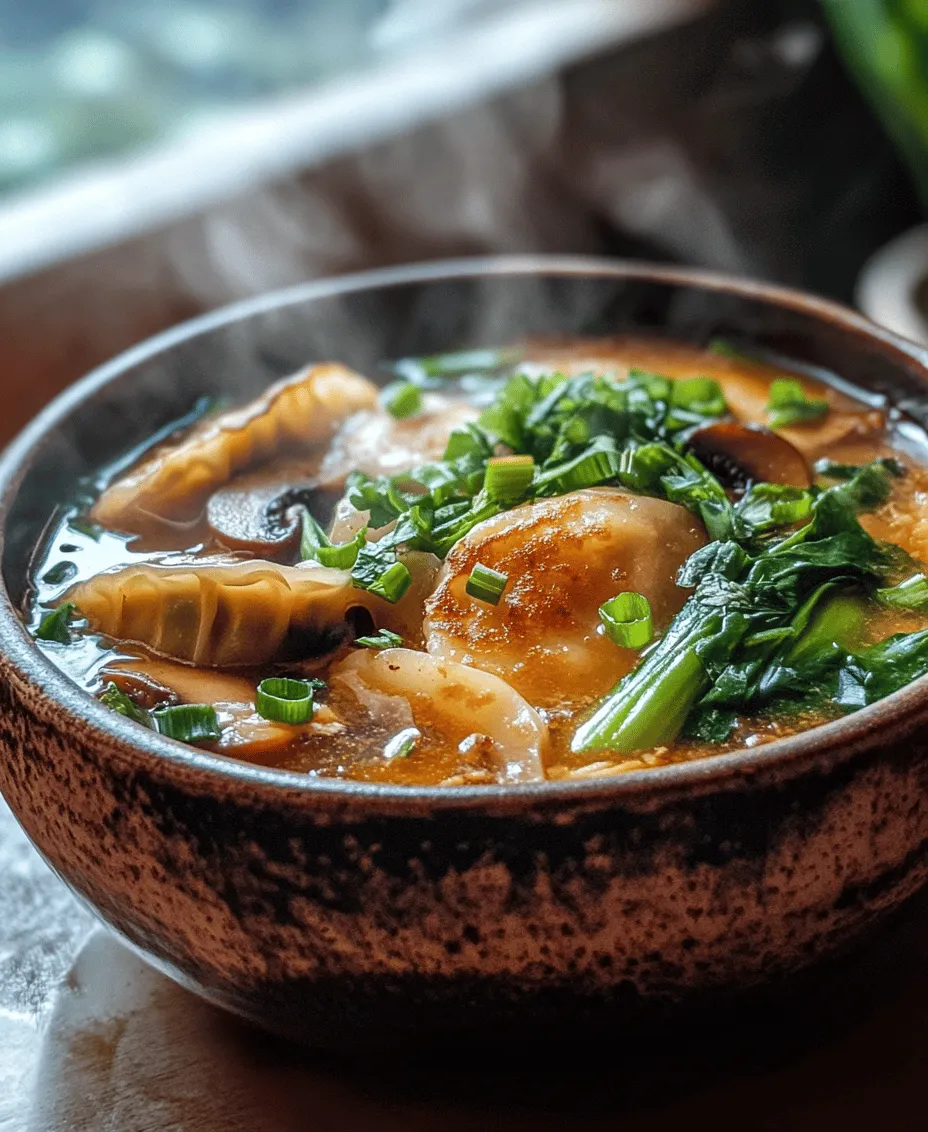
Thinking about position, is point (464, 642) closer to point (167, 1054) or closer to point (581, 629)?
point (581, 629)

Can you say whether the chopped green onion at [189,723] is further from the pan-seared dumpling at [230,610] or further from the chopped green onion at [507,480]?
the chopped green onion at [507,480]

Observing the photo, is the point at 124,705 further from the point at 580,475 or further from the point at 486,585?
the point at 580,475

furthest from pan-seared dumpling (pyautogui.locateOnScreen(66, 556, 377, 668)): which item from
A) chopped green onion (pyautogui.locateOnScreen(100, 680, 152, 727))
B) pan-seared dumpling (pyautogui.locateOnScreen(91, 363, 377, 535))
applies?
pan-seared dumpling (pyautogui.locateOnScreen(91, 363, 377, 535))

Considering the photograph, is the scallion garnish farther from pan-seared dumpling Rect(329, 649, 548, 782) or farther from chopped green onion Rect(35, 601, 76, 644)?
chopped green onion Rect(35, 601, 76, 644)

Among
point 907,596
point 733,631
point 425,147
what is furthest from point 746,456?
point 425,147

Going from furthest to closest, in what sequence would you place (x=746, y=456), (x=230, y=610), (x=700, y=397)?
(x=700, y=397)
(x=746, y=456)
(x=230, y=610)

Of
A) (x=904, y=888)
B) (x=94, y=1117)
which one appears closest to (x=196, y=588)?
(x=94, y=1117)
